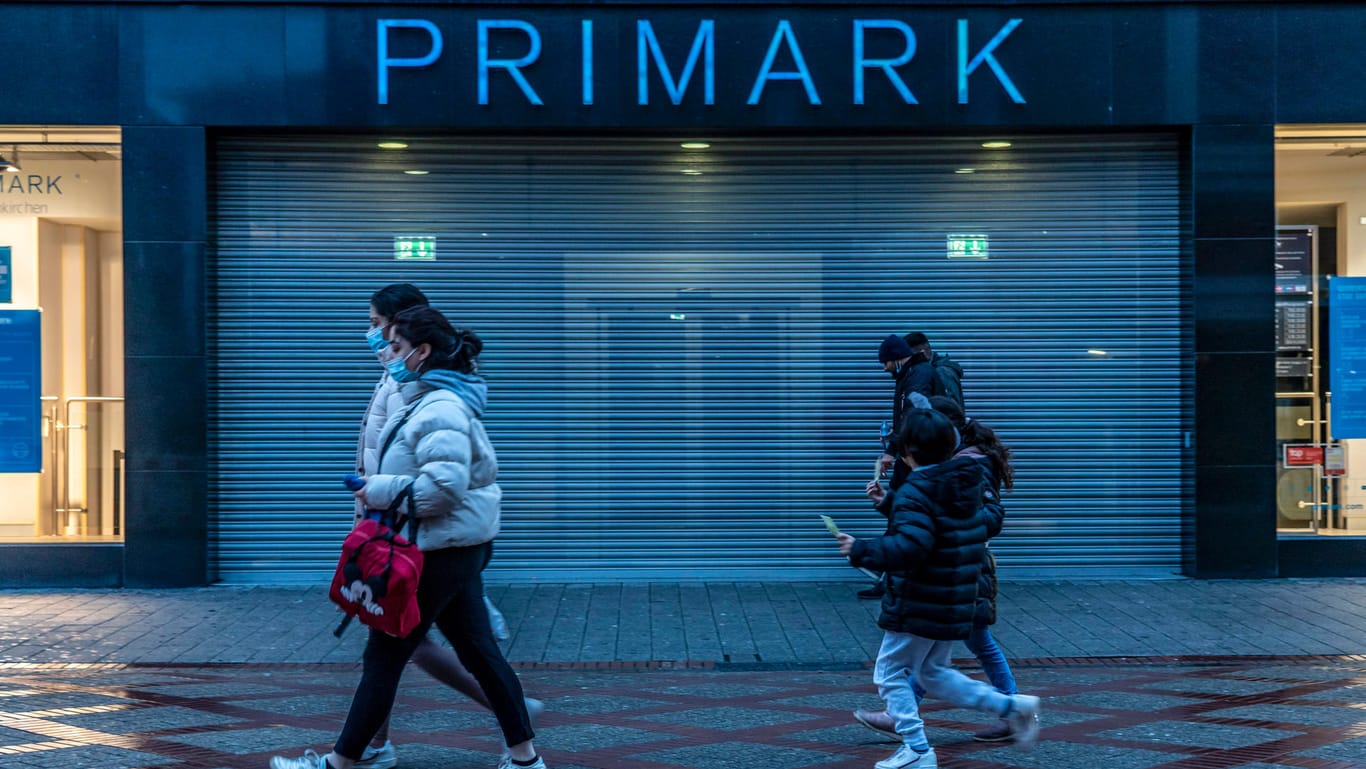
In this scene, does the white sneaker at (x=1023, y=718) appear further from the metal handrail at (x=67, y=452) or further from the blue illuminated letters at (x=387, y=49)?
the metal handrail at (x=67, y=452)

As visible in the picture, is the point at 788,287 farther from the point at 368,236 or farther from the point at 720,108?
the point at 368,236

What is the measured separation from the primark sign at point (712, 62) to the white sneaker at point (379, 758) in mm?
6280

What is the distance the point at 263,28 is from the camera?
1094cm

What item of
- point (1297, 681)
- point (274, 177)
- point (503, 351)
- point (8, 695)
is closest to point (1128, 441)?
point (1297, 681)

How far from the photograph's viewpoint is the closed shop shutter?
1141 centimetres

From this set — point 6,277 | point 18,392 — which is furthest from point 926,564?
point 6,277

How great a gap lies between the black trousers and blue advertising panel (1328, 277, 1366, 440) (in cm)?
848

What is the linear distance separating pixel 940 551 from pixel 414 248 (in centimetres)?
677

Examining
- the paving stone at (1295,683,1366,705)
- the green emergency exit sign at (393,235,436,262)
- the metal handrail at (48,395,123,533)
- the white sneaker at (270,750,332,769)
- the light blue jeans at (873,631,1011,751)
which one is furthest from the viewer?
the green emergency exit sign at (393,235,436,262)

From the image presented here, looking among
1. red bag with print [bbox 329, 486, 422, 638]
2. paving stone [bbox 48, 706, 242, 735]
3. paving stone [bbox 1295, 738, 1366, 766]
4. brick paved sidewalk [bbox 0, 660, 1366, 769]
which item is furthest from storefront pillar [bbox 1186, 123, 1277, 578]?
red bag with print [bbox 329, 486, 422, 638]

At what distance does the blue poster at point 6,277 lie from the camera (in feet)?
37.1

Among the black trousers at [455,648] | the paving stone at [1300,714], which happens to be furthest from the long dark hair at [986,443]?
the black trousers at [455,648]

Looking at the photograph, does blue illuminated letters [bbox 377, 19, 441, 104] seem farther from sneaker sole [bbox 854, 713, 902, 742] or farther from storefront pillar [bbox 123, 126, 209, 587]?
sneaker sole [bbox 854, 713, 902, 742]

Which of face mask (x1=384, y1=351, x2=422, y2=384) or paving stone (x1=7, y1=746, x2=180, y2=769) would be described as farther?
paving stone (x1=7, y1=746, x2=180, y2=769)
